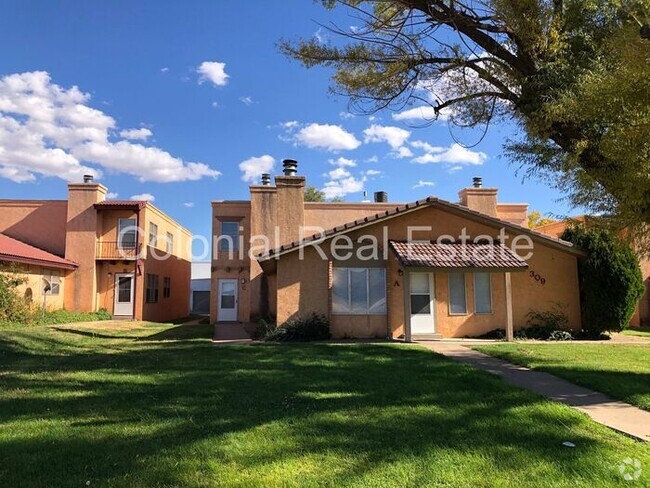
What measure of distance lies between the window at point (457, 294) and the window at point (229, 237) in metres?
11.9

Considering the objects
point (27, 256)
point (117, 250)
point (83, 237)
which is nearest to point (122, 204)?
point (117, 250)

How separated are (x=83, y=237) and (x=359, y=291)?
54.8 feet

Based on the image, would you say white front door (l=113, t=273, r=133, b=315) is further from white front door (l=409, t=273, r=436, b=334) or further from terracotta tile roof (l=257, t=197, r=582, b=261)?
white front door (l=409, t=273, r=436, b=334)

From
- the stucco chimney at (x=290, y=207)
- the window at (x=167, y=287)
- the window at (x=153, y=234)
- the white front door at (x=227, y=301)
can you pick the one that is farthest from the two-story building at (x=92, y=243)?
the stucco chimney at (x=290, y=207)

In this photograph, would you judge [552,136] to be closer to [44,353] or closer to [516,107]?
[516,107]

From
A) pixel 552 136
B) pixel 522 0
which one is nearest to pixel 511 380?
pixel 552 136

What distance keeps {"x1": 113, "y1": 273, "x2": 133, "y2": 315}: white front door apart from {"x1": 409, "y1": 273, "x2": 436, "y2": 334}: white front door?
16.5 metres

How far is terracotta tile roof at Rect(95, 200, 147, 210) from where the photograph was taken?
2594 cm

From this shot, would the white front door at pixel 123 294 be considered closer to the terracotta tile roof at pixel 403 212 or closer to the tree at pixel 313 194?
the terracotta tile roof at pixel 403 212

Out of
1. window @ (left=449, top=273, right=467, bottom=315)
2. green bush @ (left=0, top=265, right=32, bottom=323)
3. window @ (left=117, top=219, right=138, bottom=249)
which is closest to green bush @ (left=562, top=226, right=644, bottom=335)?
window @ (left=449, top=273, right=467, bottom=315)

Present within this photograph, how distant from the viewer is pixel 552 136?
28.3 ft

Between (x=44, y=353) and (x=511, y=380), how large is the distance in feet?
34.2

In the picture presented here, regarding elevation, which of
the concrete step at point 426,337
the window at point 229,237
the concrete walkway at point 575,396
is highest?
the window at point 229,237

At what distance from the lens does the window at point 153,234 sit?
28184 millimetres
